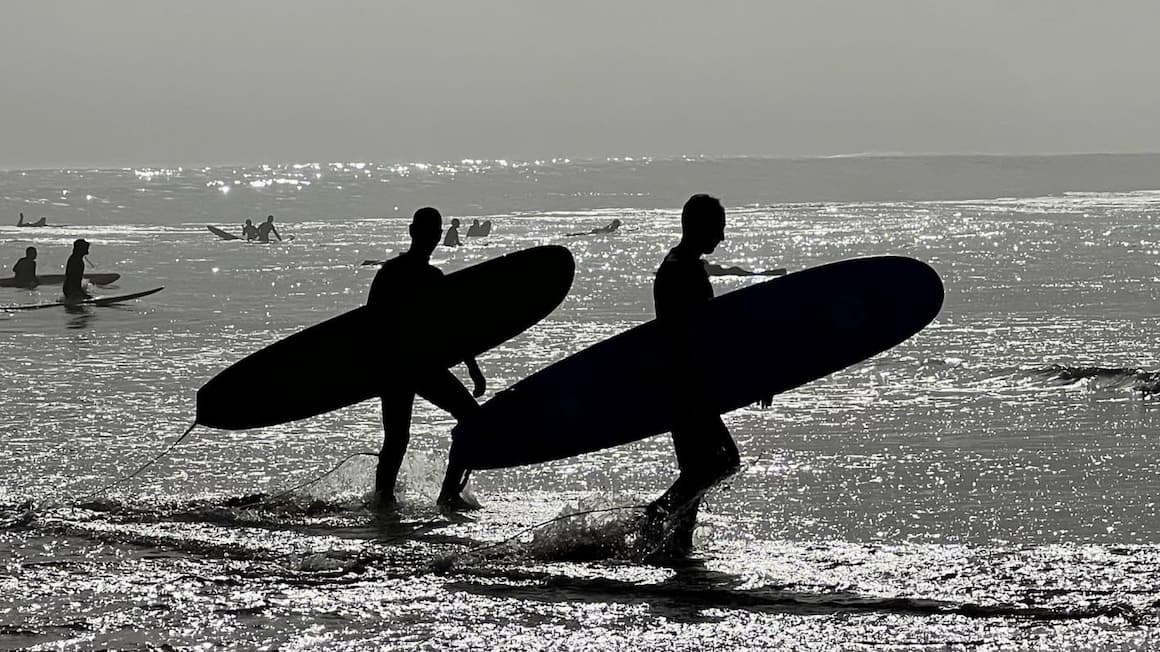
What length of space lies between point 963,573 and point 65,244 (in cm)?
5569

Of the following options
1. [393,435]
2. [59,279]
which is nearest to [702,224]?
[393,435]

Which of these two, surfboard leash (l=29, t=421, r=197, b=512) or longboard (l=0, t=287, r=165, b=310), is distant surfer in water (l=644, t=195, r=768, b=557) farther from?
longboard (l=0, t=287, r=165, b=310)

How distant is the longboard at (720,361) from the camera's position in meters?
8.68

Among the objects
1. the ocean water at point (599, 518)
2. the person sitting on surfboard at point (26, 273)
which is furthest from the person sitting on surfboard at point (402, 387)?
the person sitting on surfboard at point (26, 273)

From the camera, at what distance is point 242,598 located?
655 cm

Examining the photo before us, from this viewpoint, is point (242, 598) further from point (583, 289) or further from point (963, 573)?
point (583, 289)

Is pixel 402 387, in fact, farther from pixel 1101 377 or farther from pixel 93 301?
pixel 93 301

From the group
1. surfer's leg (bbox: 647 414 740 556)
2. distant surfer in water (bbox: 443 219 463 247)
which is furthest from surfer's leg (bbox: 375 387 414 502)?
distant surfer in water (bbox: 443 219 463 247)

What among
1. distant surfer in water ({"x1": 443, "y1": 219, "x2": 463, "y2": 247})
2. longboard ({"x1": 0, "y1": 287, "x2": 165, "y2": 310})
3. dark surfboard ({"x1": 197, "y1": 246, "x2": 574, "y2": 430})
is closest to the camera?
dark surfboard ({"x1": 197, "y1": 246, "x2": 574, "y2": 430})

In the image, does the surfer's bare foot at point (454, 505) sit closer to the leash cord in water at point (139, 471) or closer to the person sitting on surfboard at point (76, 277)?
the leash cord in water at point (139, 471)

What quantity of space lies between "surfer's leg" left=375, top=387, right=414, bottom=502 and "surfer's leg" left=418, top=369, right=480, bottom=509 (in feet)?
0.52

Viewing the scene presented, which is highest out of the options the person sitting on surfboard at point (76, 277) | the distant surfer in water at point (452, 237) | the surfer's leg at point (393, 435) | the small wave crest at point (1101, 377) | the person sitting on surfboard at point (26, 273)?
the surfer's leg at point (393, 435)

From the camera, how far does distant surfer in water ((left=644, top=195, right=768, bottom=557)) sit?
7305 millimetres

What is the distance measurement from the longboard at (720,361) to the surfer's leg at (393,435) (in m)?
0.39
